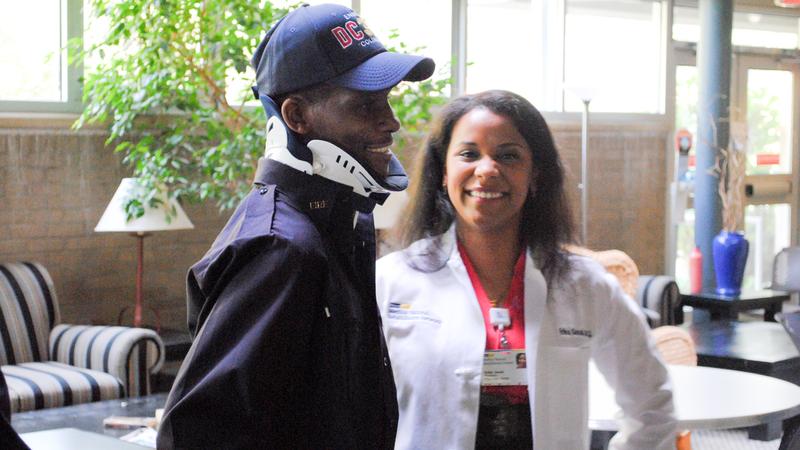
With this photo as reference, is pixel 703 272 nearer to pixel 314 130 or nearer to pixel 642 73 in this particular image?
pixel 642 73

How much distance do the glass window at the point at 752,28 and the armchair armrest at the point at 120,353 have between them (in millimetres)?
5640

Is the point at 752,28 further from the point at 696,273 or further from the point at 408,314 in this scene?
the point at 408,314

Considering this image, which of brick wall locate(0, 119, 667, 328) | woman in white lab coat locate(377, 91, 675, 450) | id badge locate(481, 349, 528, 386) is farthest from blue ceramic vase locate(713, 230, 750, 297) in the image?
id badge locate(481, 349, 528, 386)

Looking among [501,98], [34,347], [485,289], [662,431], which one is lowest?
[34,347]

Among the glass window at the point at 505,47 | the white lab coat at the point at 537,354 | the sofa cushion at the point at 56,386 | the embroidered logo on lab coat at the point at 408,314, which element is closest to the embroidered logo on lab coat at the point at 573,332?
the white lab coat at the point at 537,354

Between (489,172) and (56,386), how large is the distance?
3599mm

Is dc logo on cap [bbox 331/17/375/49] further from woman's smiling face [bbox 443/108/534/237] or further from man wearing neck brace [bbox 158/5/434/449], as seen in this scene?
woman's smiling face [bbox 443/108/534/237]

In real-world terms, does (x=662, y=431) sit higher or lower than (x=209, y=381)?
lower

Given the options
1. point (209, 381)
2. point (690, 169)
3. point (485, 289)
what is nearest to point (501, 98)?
point (485, 289)

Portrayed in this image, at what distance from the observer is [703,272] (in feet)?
26.0

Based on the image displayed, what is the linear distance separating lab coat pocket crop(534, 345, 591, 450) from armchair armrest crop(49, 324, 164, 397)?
3.75 m

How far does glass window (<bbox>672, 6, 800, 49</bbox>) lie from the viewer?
9.52 m

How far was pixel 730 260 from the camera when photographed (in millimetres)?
7410

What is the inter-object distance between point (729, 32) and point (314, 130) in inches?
283
